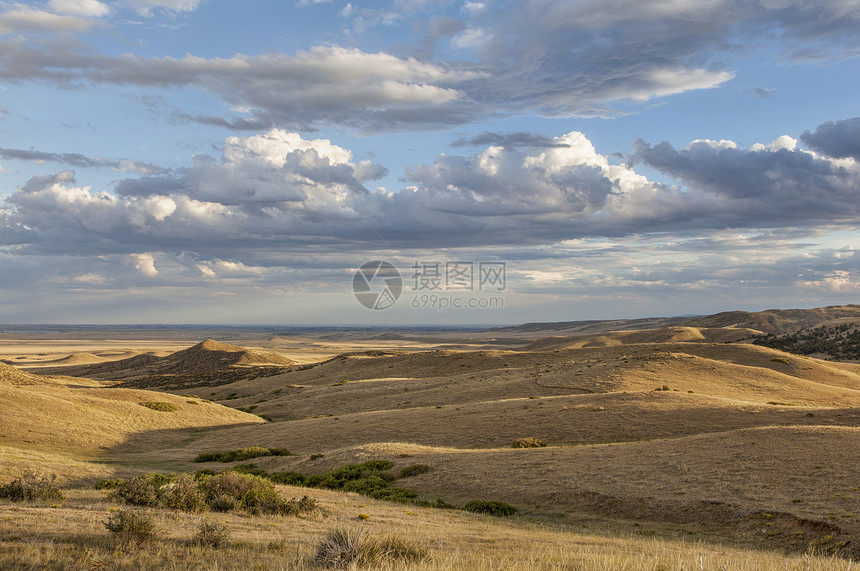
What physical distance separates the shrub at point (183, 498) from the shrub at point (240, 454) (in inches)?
689

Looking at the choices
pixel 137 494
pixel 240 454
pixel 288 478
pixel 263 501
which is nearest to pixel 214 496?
pixel 263 501

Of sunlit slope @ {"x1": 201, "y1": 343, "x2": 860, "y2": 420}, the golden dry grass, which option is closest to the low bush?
the golden dry grass

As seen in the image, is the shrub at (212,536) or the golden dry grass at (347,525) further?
the shrub at (212,536)

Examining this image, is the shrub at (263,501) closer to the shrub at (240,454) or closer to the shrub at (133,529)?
A: the shrub at (133,529)

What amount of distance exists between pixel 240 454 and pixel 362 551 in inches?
1008

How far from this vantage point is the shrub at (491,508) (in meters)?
18.1

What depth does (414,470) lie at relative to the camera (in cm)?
2442

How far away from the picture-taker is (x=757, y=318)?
16325 centimetres

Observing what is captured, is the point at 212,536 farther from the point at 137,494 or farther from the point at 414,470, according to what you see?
the point at 414,470

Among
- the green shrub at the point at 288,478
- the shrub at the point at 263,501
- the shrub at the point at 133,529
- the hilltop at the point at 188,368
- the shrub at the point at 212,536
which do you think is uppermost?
the shrub at the point at 133,529

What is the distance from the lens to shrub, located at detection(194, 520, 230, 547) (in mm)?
10773

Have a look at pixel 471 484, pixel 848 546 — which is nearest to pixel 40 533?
pixel 471 484

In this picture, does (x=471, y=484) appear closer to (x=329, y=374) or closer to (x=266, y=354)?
(x=329, y=374)

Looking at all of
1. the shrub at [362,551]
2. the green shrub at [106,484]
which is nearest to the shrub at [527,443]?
the green shrub at [106,484]
